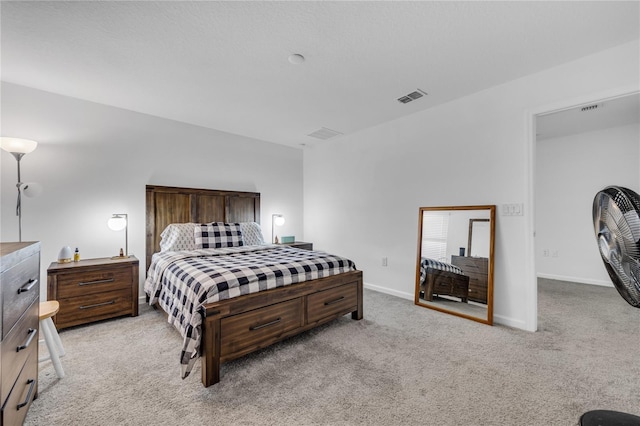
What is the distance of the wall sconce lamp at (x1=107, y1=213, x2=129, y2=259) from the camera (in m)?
3.04

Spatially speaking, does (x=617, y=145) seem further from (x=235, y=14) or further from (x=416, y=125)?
(x=235, y=14)

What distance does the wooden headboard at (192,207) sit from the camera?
3514 millimetres

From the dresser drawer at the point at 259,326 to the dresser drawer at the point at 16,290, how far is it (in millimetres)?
1009

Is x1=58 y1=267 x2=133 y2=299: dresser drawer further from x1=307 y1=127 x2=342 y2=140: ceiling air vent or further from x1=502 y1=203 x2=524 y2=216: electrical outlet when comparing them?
x1=502 y1=203 x2=524 y2=216: electrical outlet

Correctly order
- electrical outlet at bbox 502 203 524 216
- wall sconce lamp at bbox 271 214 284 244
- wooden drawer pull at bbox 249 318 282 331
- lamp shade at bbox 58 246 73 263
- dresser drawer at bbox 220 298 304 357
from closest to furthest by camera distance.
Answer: dresser drawer at bbox 220 298 304 357 < wooden drawer pull at bbox 249 318 282 331 < electrical outlet at bbox 502 203 524 216 < lamp shade at bbox 58 246 73 263 < wall sconce lamp at bbox 271 214 284 244

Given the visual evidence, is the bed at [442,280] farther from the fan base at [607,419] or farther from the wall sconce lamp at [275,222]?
the wall sconce lamp at [275,222]

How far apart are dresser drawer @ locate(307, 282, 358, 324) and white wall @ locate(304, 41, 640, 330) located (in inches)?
45.4

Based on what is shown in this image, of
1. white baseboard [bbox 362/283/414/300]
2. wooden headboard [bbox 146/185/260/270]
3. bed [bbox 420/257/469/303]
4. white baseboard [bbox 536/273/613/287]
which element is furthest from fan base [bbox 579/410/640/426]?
white baseboard [bbox 536/273/613/287]

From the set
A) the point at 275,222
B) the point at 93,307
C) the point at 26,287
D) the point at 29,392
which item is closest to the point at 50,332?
the point at 29,392

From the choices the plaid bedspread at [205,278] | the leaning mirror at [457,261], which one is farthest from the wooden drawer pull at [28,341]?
the leaning mirror at [457,261]

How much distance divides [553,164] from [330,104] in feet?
13.6

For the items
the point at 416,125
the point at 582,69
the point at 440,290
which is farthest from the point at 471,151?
the point at 440,290

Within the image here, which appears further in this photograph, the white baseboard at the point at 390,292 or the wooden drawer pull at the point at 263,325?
the white baseboard at the point at 390,292

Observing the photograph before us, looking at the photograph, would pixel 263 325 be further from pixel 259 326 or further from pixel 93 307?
pixel 93 307
